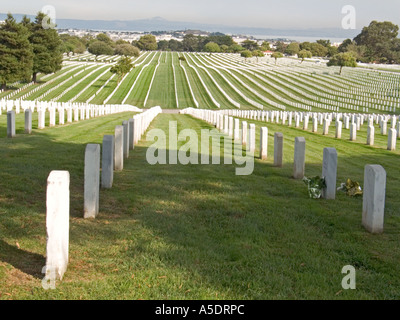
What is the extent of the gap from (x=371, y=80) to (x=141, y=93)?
1763 inches

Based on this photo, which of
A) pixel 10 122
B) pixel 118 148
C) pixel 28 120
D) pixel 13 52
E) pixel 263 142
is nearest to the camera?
pixel 118 148

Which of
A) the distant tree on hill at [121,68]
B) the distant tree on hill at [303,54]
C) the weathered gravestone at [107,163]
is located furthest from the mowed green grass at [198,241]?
the distant tree on hill at [303,54]

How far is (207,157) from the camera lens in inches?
613

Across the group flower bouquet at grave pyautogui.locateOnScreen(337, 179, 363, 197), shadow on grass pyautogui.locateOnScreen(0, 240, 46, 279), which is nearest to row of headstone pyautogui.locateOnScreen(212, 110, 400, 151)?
flower bouquet at grave pyautogui.locateOnScreen(337, 179, 363, 197)

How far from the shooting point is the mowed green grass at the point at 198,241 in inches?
228

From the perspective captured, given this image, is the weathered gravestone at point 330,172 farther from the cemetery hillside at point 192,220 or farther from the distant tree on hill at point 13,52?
the distant tree on hill at point 13,52

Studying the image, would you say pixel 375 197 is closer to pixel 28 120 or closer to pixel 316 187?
pixel 316 187

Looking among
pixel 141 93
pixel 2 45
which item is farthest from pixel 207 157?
pixel 141 93

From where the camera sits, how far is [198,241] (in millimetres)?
7309

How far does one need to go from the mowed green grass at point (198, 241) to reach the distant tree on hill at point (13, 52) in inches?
2619

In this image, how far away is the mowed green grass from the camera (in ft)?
19.0

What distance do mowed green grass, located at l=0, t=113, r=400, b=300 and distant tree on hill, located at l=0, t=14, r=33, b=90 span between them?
218 feet

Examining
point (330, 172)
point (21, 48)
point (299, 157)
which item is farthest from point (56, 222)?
point (21, 48)

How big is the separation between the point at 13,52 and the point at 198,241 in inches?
2889
